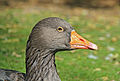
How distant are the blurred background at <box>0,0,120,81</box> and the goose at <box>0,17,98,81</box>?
147cm

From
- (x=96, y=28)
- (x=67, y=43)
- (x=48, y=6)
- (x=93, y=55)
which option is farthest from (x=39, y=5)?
(x=67, y=43)

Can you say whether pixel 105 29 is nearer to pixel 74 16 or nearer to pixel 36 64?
pixel 74 16

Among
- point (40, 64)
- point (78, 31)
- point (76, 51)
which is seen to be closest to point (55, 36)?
point (40, 64)

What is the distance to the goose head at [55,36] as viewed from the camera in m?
4.39

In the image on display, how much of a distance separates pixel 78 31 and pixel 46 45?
2.88 m

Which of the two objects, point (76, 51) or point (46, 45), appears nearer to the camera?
point (46, 45)

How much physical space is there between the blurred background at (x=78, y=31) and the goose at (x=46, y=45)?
1.47 metres

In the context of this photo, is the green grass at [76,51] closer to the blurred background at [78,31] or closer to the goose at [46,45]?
the blurred background at [78,31]

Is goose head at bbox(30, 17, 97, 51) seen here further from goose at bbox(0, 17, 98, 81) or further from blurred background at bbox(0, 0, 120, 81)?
blurred background at bbox(0, 0, 120, 81)

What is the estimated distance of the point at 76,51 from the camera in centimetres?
923

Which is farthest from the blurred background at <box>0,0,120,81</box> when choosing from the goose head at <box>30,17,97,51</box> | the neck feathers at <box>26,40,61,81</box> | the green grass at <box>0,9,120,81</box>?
the neck feathers at <box>26,40,61,81</box>

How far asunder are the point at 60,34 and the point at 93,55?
14.9 ft

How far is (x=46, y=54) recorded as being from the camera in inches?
175

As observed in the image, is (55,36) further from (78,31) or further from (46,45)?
(78,31)
